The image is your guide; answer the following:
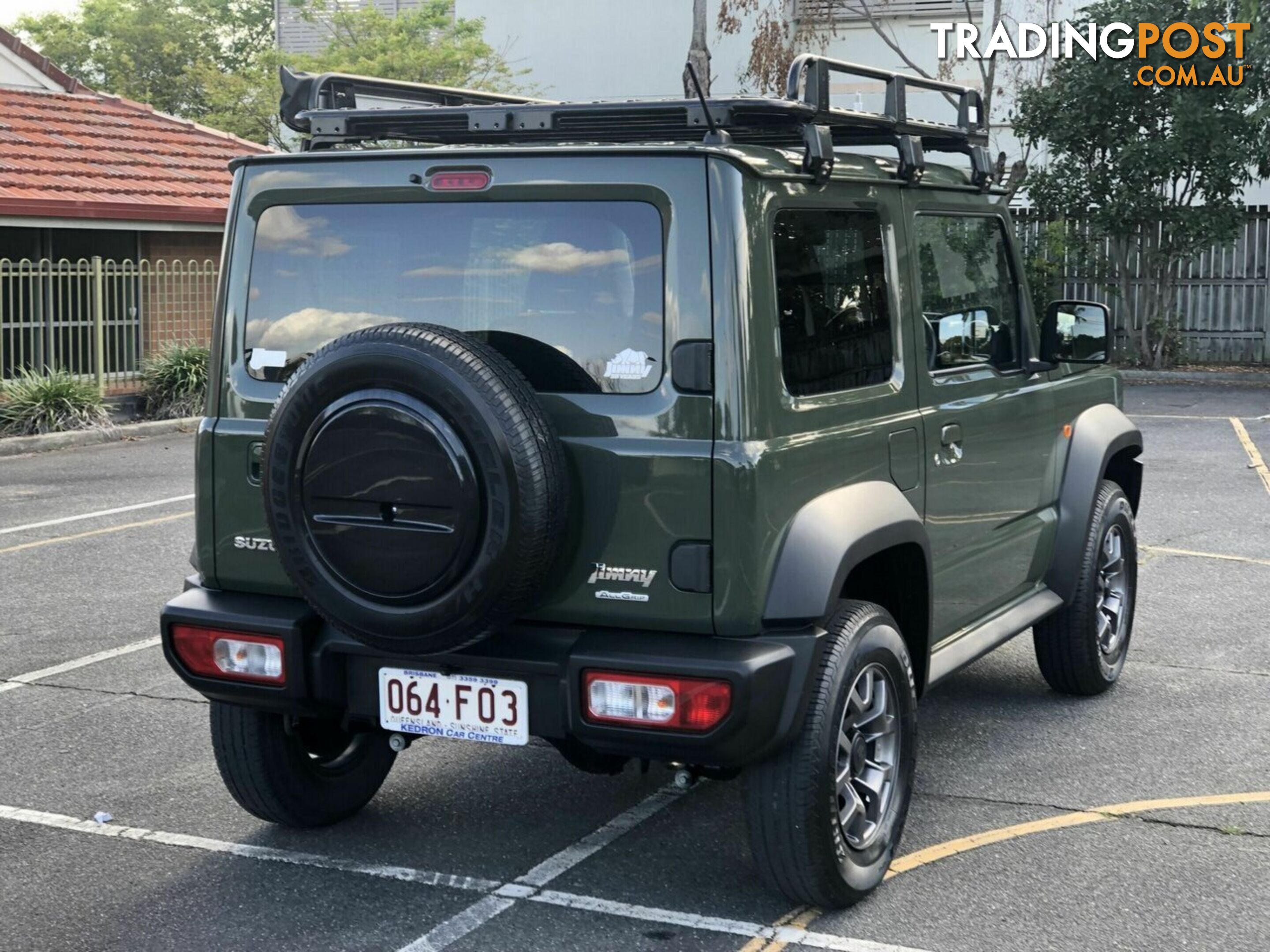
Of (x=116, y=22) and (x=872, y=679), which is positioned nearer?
(x=872, y=679)

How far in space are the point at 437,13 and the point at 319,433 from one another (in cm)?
3601

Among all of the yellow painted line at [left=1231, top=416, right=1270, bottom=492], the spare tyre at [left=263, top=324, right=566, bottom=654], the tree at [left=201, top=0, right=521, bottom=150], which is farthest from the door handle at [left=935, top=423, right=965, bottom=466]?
the tree at [left=201, top=0, right=521, bottom=150]

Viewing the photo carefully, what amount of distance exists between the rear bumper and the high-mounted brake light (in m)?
1.17

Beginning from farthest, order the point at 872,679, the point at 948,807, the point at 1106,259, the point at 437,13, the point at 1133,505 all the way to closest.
Answer: the point at 437,13
the point at 1106,259
the point at 1133,505
the point at 948,807
the point at 872,679

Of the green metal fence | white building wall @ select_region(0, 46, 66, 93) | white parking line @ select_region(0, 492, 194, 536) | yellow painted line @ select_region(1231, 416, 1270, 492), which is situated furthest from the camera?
white building wall @ select_region(0, 46, 66, 93)

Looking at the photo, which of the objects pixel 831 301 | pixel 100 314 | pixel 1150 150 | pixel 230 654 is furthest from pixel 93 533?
pixel 1150 150

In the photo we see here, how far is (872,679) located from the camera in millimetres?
4578

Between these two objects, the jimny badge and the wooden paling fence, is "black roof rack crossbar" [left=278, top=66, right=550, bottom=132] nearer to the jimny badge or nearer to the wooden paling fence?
Answer: the jimny badge

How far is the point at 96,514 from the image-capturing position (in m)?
11.6

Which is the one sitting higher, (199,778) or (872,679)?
(872,679)

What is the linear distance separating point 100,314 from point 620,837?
49.0 ft

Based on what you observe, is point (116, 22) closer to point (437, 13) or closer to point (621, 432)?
point (437, 13)

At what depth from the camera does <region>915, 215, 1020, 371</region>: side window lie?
209 inches

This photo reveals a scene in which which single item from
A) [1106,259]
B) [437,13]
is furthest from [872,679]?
[437,13]
